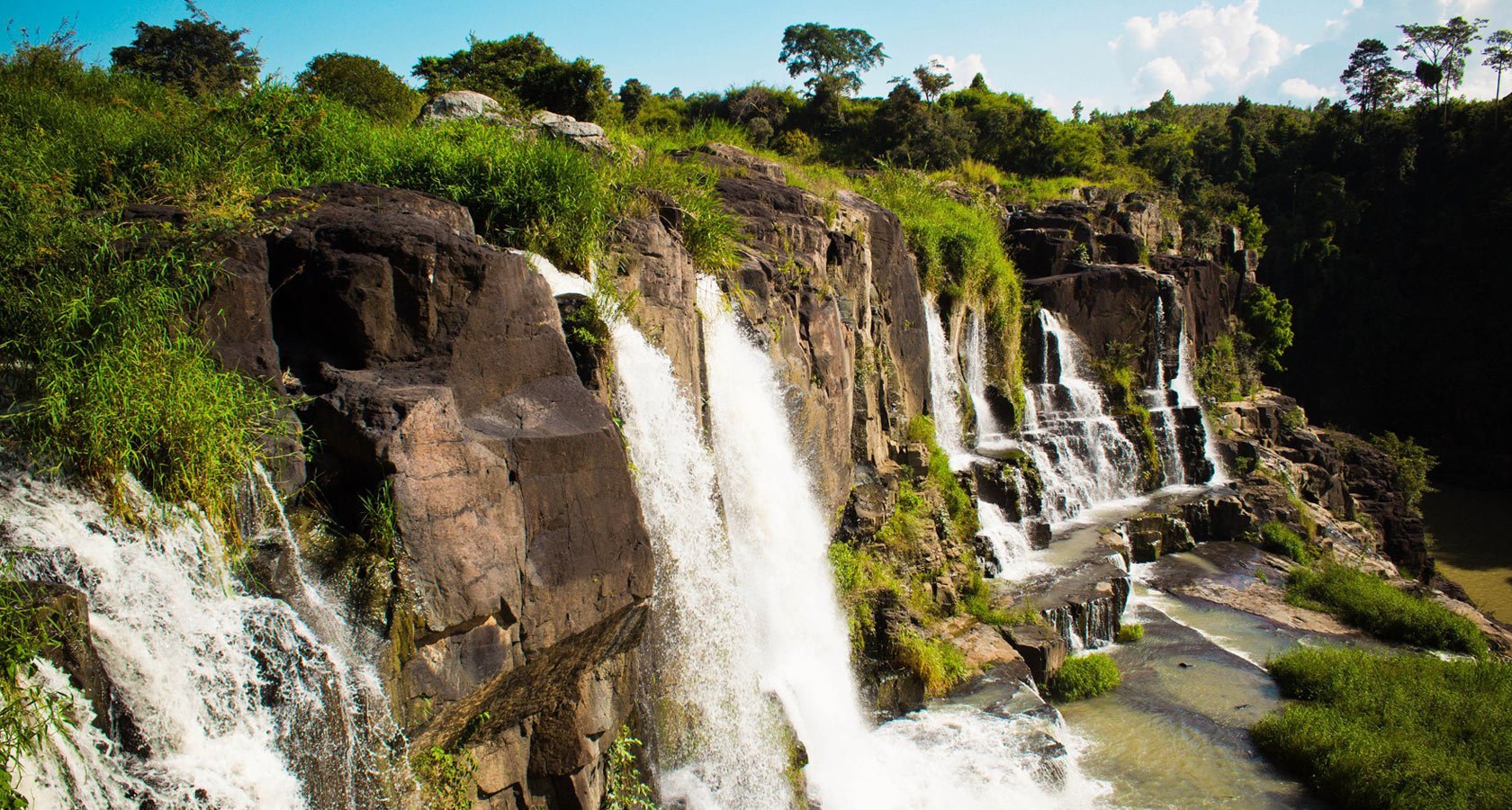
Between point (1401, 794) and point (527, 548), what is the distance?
8.48 metres

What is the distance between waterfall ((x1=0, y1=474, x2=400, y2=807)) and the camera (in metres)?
3.37

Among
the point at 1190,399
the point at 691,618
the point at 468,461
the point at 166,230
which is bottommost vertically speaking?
the point at 691,618

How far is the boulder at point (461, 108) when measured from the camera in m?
10.9

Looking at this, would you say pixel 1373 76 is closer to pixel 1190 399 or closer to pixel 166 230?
pixel 1190 399

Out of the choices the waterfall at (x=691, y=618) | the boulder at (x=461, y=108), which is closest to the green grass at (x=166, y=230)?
the boulder at (x=461, y=108)

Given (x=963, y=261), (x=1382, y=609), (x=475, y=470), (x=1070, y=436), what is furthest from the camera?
(x=1070, y=436)

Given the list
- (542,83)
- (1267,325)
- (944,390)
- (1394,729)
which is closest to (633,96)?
(542,83)

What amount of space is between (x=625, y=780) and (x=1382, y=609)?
12957mm

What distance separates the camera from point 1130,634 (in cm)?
1230

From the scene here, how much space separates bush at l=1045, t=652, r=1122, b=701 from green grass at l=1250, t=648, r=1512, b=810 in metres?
1.58

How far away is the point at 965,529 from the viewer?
43.2ft

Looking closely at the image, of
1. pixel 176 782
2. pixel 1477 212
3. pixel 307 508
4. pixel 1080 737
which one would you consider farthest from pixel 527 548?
pixel 1477 212

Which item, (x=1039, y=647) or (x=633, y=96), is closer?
(x=1039, y=647)

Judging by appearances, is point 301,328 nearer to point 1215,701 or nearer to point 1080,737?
point 1080,737
